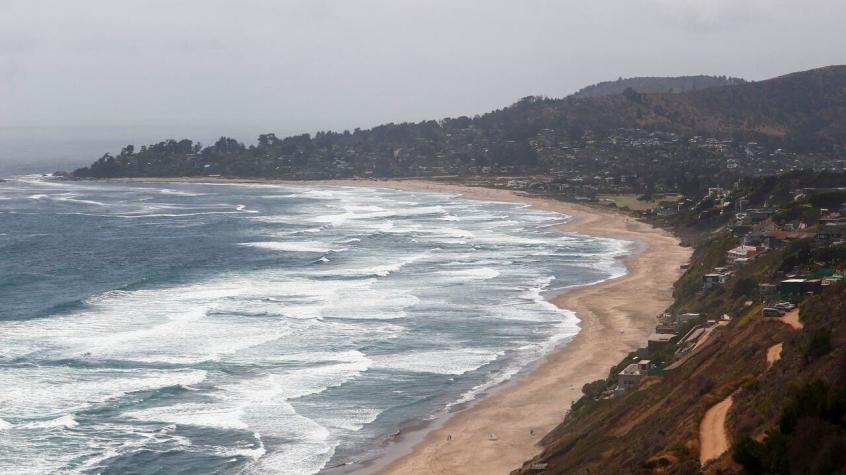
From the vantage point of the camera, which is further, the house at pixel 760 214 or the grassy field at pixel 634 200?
the grassy field at pixel 634 200

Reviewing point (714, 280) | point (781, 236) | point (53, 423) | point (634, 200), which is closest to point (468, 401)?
point (53, 423)

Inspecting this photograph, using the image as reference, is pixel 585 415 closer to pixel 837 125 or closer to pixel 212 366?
pixel 212 366

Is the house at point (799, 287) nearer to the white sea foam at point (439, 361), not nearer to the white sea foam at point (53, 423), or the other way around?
the white sea foam at point (439, 361)

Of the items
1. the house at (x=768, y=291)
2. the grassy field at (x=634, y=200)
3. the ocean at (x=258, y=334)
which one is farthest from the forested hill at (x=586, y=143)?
the house at (x=768, y=291)

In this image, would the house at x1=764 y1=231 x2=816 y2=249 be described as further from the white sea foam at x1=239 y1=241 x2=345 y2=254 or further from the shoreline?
the white sea foam at x1=239 y1=241 x2=345 y2=254

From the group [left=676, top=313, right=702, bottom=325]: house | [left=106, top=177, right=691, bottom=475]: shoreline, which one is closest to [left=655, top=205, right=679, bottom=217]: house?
[left=106, top=177, right=691, bottom=475]: shoreline

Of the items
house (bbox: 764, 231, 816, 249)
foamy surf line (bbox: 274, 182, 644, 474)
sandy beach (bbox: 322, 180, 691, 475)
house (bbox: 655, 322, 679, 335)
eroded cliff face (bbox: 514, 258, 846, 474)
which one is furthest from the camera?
house (bbox: 764, 231, 816, 249)
